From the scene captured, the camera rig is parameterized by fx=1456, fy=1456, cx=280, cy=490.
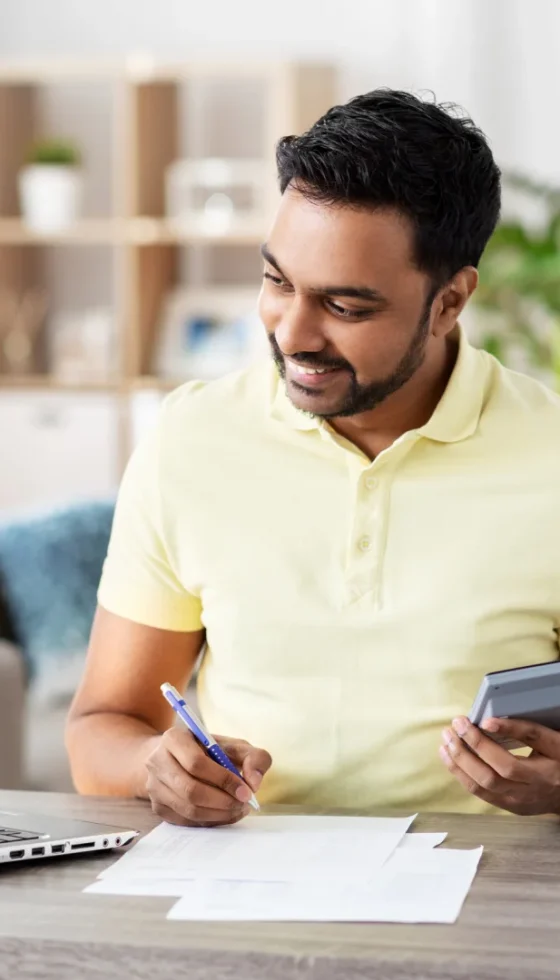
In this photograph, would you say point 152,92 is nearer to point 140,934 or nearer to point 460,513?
point 460,513

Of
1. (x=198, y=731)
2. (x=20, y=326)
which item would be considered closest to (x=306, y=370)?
(x=198, y=731)

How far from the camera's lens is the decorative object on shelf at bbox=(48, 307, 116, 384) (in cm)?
513

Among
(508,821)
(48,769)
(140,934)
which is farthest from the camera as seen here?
(48,769)

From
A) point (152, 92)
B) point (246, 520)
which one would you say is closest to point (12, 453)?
point (152, 92)

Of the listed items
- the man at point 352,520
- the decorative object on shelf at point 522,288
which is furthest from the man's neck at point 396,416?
the decorative object on shelf at point 522,288

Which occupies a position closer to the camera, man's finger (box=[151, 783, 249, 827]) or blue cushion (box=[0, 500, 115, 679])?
man's finger (box=[151, 783, 249, 827])

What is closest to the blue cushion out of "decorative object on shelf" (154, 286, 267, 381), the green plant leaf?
"decorative object on shelf" (154, 286, 267, 381)

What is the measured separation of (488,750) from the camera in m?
1.26

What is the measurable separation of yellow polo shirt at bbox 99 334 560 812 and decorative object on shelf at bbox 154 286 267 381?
349 centimetres

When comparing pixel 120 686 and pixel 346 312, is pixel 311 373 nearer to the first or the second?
pixel 346 312

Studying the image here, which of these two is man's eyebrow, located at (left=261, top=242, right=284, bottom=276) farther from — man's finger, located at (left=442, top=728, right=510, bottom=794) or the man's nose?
man's finger, located at (left=442, top=728, right=510, bottom=794)

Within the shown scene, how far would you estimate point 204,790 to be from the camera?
4.18 feet

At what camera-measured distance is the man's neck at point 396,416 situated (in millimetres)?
1536

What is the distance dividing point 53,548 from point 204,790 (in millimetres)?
1893
